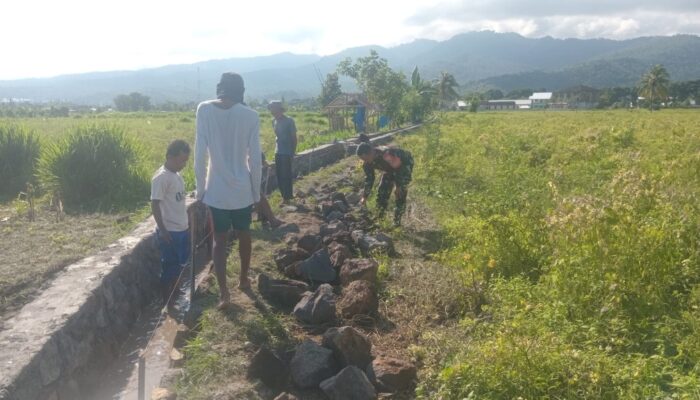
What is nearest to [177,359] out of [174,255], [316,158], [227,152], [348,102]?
[174,255]

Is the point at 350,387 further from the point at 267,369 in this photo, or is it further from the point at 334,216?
the point at 334,216

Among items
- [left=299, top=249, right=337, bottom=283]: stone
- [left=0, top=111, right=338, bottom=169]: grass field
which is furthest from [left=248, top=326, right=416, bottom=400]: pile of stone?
[left=0, top=111, right=338, bottom=169]: grass field

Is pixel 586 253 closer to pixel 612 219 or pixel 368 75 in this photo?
pixel 612 219

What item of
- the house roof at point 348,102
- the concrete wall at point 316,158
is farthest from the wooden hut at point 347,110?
the concrete wall at point 316,158

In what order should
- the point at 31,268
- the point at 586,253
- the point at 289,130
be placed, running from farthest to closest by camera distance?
the point at 289,130, the point at 31,268, the point at 586,253

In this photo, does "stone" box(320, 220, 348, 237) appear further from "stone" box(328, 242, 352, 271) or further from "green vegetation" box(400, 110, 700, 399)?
"green vegetation" box(400, 110, 700, 399)

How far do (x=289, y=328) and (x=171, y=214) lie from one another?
1.61m

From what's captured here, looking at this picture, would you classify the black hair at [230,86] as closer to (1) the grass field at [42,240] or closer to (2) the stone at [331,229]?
(1) the grass field at [42,240]

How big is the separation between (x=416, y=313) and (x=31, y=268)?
11.3 ft

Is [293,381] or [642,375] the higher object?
[642,375]

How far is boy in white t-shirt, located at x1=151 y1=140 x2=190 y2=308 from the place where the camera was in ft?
16.2

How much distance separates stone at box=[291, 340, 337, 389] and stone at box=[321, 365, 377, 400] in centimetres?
20

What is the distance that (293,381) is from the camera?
366cm

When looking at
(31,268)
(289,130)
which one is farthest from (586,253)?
(289,130)
